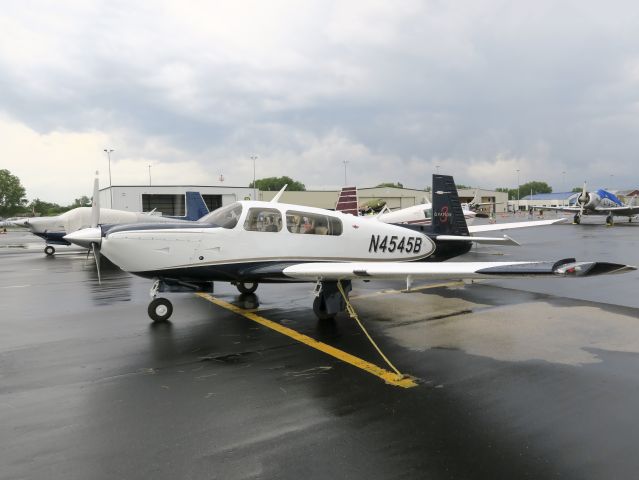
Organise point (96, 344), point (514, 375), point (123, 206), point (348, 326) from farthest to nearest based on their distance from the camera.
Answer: point (123, 206)
point (348, 326)
point (96, 344)
point (514, 375)

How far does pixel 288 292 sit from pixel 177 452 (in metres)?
6.94

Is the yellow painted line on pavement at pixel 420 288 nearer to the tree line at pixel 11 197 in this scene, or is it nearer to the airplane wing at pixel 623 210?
the airplane wing at pixel 623 210

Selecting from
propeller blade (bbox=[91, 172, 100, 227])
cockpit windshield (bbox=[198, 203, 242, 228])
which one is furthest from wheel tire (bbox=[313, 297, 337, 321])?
propeller blade (bbox=[91, 172, 100, 227])

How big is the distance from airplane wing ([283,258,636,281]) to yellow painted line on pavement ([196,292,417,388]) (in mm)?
940

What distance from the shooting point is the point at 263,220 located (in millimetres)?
7355

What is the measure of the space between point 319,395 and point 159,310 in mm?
4267

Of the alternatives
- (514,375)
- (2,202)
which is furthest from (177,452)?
(2,202)

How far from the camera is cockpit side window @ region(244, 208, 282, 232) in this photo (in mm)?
7270

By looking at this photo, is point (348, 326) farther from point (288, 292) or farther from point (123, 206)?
point (123, 206)

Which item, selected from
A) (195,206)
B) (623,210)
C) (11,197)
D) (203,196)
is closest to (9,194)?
(11,197)

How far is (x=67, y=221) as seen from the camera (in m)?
21.1

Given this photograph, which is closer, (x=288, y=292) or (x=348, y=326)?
(x=348, y=326)

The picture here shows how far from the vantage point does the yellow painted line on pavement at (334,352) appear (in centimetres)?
464

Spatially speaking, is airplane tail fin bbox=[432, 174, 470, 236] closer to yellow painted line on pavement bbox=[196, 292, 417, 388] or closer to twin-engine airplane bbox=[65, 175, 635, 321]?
twin-engine airplane bbox=[65, 175, 635, 321]
